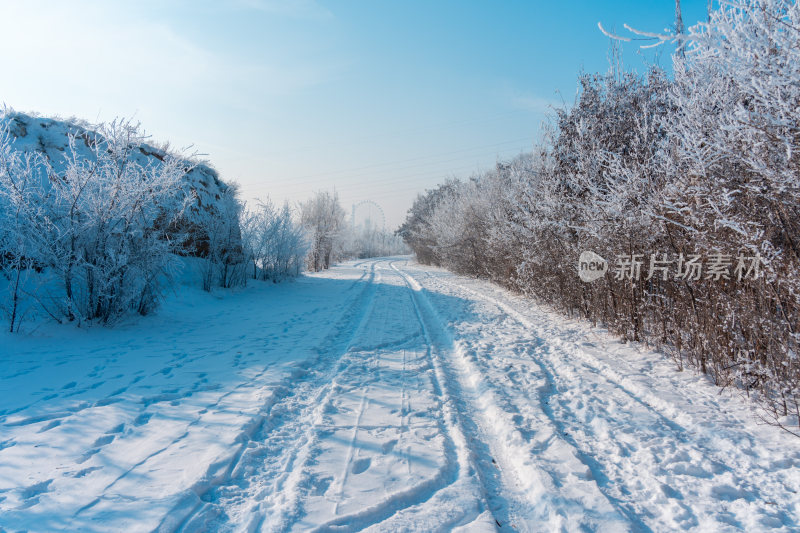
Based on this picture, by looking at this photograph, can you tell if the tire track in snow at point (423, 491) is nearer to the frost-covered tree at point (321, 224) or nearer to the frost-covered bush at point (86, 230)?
the frost-covered bush at point (86, 230)

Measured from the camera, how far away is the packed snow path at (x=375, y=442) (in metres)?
2.34

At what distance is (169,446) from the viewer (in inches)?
123

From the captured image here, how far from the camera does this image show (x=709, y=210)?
410cm

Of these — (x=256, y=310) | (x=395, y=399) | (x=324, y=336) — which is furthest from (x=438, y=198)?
(x=395, y=399)

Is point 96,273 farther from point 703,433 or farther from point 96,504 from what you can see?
point 703,433

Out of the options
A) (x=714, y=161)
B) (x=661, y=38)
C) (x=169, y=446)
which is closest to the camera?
(x=661, y=38)

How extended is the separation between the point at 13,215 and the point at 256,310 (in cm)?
505
